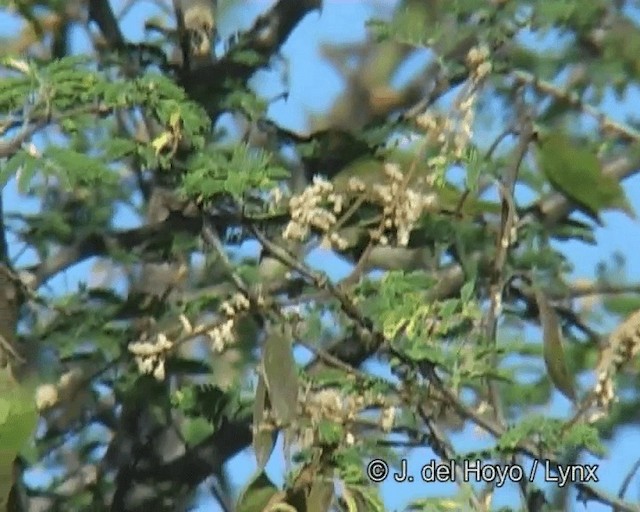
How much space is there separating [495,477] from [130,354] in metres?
0.43

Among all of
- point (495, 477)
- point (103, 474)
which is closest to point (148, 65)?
point (103, 474)

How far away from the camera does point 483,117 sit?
1354 mm

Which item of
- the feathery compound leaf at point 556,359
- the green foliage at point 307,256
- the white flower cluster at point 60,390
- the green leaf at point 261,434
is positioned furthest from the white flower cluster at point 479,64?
the white flower cluster at point 60,390

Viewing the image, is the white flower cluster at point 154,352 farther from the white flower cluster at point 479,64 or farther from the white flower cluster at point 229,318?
the white flower cluster at point 479,64

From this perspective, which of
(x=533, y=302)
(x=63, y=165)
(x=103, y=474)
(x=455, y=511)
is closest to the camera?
(x=455, y=511)

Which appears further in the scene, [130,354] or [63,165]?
[130,354]

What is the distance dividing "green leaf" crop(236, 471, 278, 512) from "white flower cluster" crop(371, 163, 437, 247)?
0.21 m

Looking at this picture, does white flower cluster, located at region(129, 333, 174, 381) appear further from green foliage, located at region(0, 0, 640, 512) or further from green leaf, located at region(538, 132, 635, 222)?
green leaf, located at region(538, 132, 635, 222)

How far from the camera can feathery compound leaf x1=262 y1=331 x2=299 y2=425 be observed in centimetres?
99

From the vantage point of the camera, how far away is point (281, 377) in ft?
3.30

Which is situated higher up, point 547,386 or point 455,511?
point 547,386

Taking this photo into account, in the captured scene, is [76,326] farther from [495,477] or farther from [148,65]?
[495,477]

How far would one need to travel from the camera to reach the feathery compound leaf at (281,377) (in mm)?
990

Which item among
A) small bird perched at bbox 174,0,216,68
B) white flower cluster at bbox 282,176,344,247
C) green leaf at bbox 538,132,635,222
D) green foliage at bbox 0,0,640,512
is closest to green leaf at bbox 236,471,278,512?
green foliage at bbox 0,0,640,512
